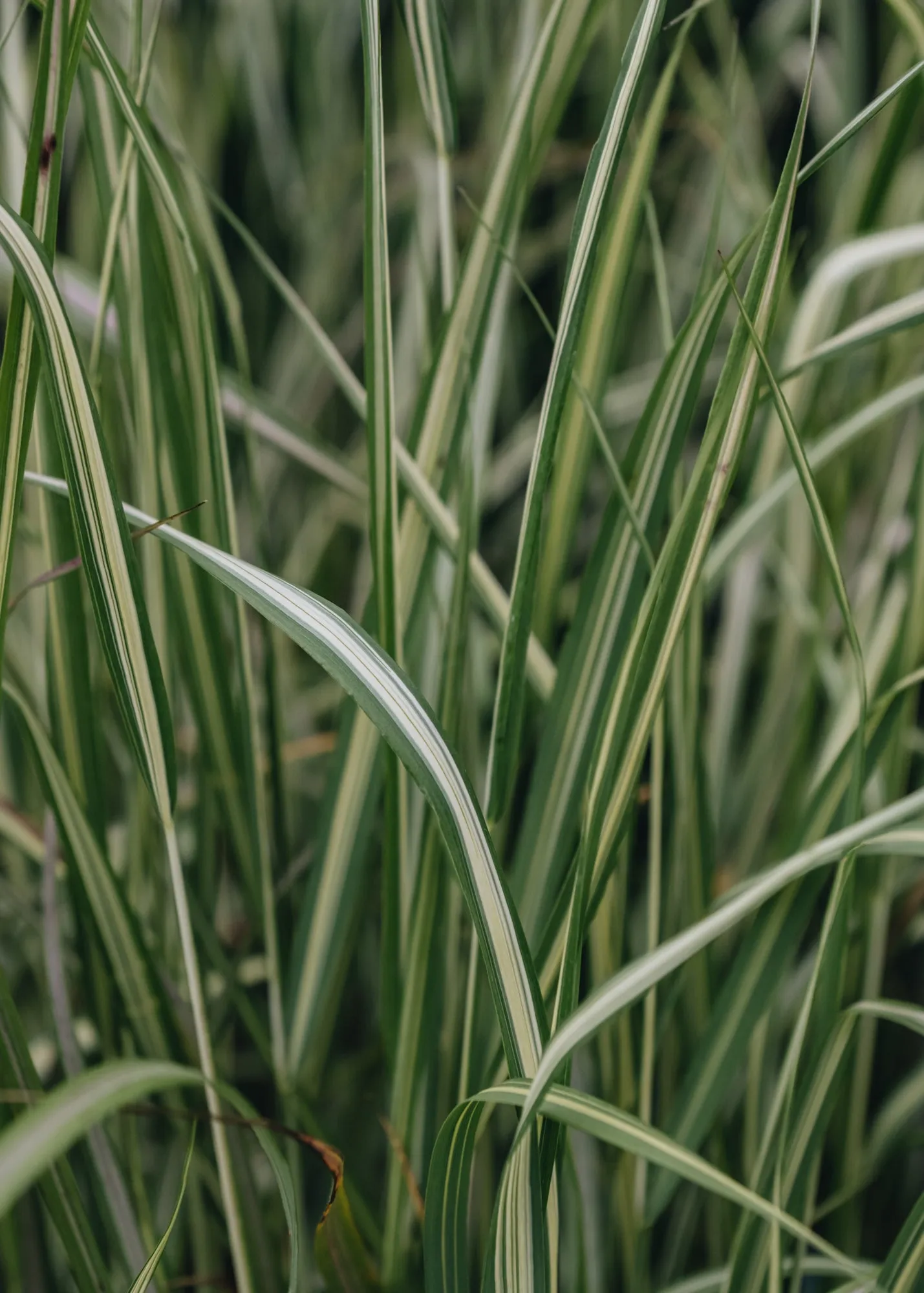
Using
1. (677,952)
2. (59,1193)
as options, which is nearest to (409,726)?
(677,952)

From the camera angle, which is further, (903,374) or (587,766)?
(903,374)

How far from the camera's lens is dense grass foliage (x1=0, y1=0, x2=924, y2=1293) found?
0.24m

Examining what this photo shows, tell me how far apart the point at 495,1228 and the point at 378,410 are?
216 millimetres

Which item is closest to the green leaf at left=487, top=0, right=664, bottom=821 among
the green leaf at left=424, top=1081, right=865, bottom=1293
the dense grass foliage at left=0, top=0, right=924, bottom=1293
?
the dense grass foliage at left=0, top=0, right=924, bottom=1293

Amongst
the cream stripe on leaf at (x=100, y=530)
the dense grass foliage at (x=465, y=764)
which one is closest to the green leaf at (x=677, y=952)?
the dense grass foliage at (x=465, y=764)

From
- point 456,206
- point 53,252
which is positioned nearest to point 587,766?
point 53,252

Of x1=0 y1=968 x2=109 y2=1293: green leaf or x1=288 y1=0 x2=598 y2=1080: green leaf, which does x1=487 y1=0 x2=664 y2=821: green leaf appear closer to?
x1=288 y1=0 x2=598 y2=1080: green leaf

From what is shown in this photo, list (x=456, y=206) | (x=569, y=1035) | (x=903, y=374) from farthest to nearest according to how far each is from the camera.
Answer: (x=456, y=206) → (x=903, y=374) → (x=569, y=1035)

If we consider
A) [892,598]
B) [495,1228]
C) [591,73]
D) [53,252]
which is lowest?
[495,1228]

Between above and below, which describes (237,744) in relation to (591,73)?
below

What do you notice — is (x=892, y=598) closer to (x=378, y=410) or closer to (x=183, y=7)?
(x=378, y=410)

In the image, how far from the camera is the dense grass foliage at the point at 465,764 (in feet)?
0.79

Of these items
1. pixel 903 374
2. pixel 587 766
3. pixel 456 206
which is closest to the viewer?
pixel 587 766

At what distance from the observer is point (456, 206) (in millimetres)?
→ 708
